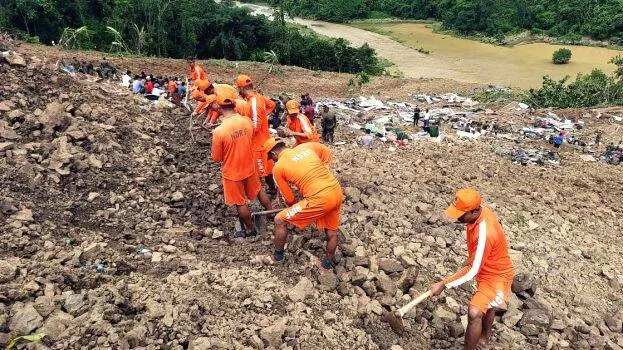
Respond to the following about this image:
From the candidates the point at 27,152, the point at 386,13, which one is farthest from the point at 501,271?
the point at 386,13

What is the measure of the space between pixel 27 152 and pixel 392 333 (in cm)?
412

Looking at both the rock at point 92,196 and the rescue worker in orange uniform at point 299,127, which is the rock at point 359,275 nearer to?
the rescue worker in orange uniform at point 299,127

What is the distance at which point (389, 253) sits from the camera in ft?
15.4

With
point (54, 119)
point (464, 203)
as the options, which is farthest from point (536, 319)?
point (54, 119)

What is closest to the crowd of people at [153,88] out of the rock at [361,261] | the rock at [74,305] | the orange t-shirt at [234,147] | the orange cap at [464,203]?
the orange t-shirt at [234,147]

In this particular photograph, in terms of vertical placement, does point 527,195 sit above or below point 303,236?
below

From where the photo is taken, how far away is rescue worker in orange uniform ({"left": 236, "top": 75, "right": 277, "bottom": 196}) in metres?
5.11

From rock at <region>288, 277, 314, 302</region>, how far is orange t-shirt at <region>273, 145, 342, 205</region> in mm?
716

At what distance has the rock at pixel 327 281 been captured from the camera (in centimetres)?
406

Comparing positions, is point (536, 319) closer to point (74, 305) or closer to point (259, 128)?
point (259, 128)

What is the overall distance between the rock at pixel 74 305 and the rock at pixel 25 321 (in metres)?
0.19

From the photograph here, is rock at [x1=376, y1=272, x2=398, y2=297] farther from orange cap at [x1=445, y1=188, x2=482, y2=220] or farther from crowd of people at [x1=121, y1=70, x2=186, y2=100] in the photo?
crowd of people at [x1=121, y1=70, x2=186, y2=100]

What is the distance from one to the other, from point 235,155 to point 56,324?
191 centimetres

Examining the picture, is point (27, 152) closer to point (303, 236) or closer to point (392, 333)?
point (303, 236)
